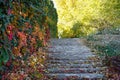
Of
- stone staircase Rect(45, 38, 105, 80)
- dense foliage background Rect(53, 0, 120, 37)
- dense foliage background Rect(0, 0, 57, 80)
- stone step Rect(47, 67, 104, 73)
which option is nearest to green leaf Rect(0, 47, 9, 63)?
dense foliage background Rect(0, 0, 57, 80)

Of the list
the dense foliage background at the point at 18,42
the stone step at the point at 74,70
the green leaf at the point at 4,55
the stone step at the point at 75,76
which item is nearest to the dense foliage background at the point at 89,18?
the dense foliage background at the point at 18,42

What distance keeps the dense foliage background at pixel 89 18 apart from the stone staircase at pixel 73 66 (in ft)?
31.1

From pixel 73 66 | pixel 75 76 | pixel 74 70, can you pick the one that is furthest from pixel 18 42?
pixel 73 66

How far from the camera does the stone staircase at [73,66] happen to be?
26.0 ft

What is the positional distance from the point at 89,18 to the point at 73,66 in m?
12.0

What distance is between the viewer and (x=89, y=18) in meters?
20.7

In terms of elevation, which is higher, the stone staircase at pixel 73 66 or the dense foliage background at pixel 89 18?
the dense foliage background at pixel 89 18

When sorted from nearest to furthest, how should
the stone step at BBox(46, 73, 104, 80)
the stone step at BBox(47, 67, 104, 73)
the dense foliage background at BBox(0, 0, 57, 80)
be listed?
the dense foliage background at BBox(0, 0, 57, 80), the stone step at BBox(46, 73, 104, 80), the stone step at BBox(47, 67, 104, 73)

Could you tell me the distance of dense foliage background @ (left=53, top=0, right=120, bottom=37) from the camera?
2011 cm

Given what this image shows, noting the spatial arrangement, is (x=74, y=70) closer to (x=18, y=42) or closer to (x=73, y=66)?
(x=73, y=66)

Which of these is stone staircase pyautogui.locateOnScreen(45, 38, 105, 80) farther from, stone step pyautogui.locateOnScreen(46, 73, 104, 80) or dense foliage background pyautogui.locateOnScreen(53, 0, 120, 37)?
dense foliage background pyautogui.locateOnScreen(53, 0, 120, 37)

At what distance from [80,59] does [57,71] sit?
1624 millimetres

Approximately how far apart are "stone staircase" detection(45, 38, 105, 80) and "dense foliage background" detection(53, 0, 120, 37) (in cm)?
947

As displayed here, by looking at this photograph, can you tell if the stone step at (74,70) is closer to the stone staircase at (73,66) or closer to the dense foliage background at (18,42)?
the stone staircase at (73,66)
